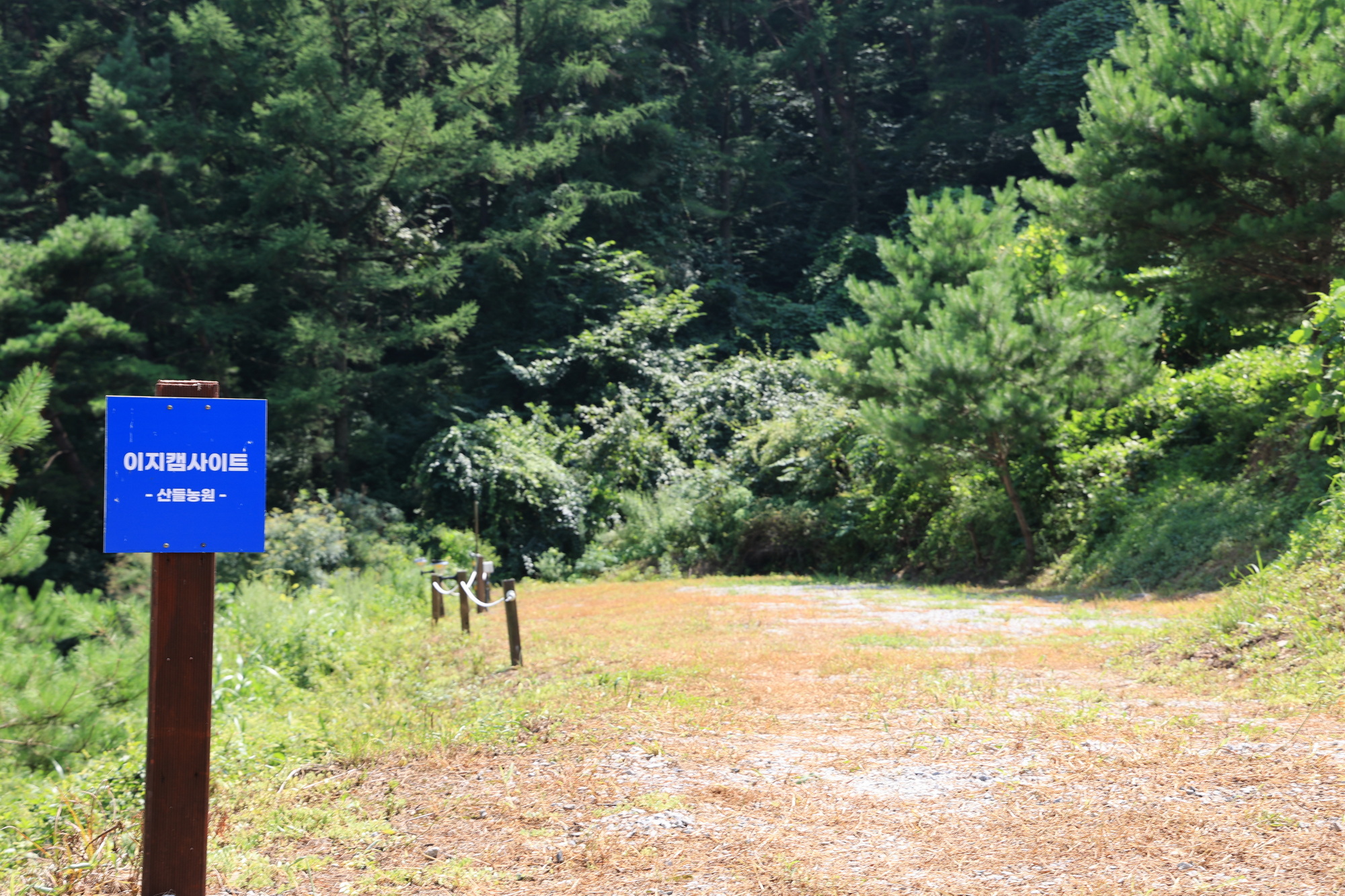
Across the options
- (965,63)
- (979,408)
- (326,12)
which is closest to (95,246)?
(326,12)

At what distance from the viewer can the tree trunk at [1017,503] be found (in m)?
14.6

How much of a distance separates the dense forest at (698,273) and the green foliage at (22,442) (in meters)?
0.03

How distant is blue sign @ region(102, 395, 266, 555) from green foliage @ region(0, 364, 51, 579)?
2712 mm

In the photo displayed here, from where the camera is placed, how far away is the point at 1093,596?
11938 mm

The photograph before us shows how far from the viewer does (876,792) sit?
440 cm

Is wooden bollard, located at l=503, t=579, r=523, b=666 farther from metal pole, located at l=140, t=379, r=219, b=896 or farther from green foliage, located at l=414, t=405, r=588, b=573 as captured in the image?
green foliage, located at l=414, t=405, r=588, b=573

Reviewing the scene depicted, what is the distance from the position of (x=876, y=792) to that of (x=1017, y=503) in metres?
11.2

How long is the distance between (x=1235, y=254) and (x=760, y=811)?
1089 centimetres

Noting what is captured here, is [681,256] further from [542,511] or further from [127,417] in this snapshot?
[127,417]

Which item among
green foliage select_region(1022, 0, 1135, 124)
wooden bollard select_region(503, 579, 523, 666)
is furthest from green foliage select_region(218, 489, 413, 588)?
green foliage select_region(1022, 0, 1135, 124)

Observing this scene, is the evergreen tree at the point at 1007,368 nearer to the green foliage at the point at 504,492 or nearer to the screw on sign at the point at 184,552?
the green foliage at the point at 504,492

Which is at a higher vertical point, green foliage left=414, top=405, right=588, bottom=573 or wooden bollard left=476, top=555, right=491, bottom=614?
green foliage left=414, top=405, right=588, bottom=573

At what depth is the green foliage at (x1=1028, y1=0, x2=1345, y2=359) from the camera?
11.7m

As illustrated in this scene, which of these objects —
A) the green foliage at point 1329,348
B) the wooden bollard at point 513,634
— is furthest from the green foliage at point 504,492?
the green foliage at point 1329,348
